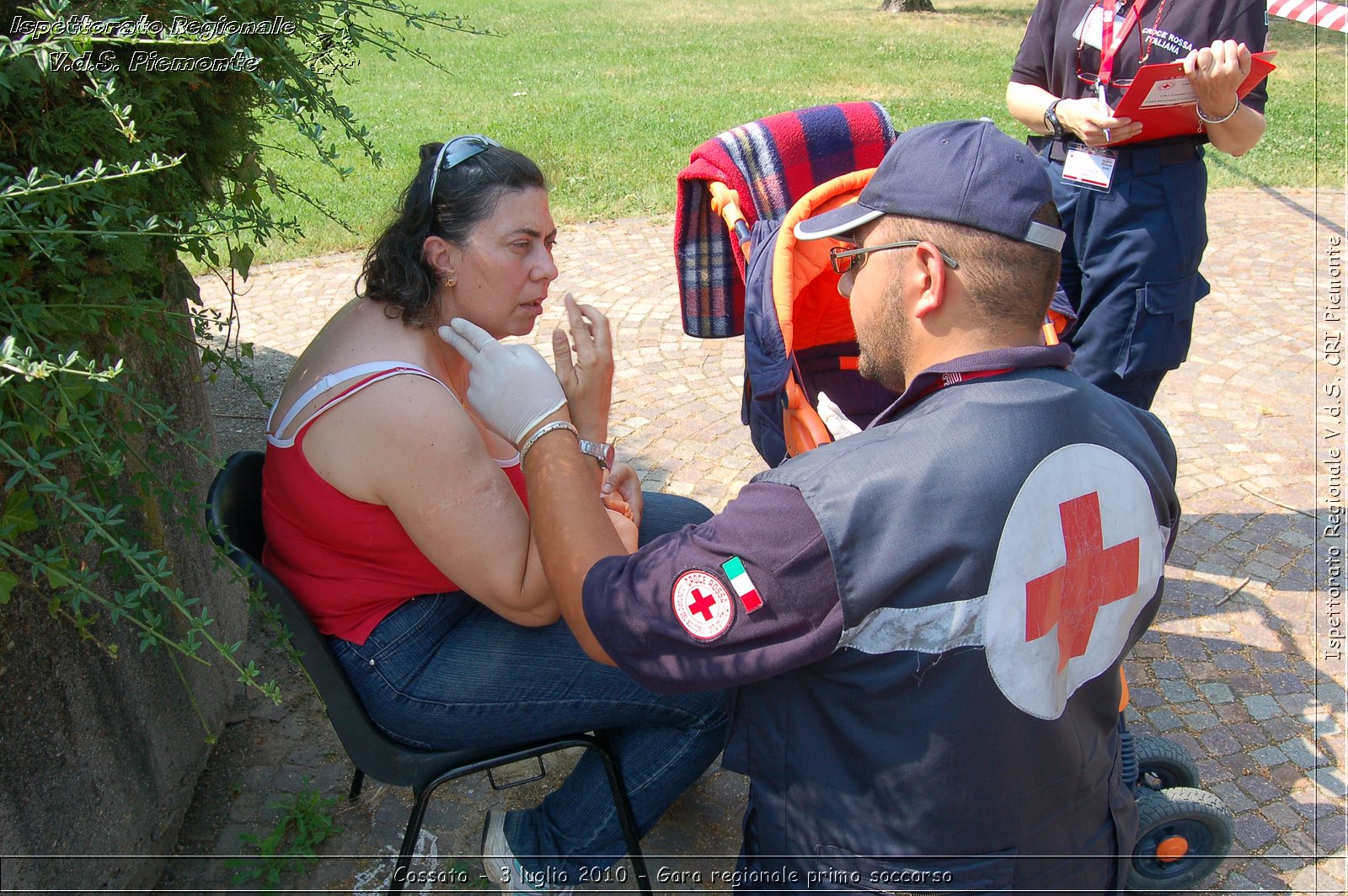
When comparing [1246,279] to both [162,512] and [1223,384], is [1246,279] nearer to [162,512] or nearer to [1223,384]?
[1223,384]

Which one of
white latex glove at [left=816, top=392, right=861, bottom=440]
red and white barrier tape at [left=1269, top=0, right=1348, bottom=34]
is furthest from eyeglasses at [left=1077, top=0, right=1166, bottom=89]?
red and white barrier tape at [left=1269, top=0, right=1348, bottom=34]

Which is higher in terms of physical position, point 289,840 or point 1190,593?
point 289,840

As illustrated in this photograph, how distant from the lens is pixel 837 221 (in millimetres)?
1894

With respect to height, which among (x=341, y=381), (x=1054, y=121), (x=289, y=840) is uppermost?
(x=1054, y=121)

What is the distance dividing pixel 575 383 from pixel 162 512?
1.22 meters

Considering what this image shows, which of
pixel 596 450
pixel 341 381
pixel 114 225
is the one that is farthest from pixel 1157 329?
pixel 114 225

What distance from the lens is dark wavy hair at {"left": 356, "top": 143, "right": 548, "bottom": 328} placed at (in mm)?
2305

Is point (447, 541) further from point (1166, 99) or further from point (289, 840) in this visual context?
point (1166, 99)

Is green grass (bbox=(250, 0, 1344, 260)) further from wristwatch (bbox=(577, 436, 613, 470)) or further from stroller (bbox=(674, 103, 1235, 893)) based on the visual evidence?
wristwatch (bbox=(577, 436, 613, 470))

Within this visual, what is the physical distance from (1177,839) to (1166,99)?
2.04 meters

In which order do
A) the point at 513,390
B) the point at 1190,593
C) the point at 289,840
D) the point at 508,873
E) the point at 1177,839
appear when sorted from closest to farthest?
the point at 513,390
the point at 508,873
the point at 1177,839
the point at 289,840
the point at 1190,593

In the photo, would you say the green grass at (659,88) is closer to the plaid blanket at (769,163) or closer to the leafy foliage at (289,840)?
the plaid blanket at (769,163)

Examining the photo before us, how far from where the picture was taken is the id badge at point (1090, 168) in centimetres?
317

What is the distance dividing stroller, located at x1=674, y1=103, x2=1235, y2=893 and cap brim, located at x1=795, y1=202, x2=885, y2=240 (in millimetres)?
390
